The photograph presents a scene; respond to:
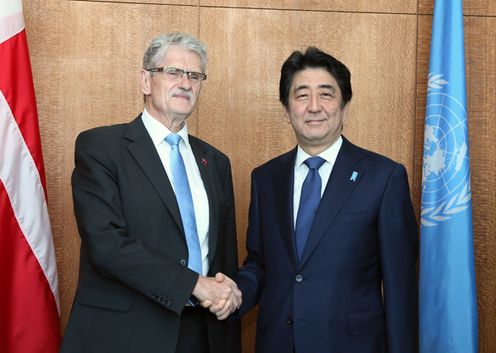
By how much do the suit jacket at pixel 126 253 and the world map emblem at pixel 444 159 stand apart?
1.41m

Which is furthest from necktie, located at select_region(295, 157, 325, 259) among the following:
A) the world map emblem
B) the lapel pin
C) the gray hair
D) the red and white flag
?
the red and white flag

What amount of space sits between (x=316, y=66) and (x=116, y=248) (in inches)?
41.8

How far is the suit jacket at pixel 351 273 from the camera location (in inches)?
89.7

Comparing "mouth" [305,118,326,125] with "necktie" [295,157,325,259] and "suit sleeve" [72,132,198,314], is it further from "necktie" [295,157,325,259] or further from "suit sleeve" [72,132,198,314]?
"suit sleeve" [72,132,198,314]

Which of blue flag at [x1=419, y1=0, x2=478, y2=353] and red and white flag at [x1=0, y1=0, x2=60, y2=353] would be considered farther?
blue flag at [x1=419, y1=0, x2=478, y2=353]

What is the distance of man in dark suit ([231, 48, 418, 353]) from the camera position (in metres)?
2.28

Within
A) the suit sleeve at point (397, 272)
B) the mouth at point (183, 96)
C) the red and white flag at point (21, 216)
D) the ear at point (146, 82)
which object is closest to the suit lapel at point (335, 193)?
the suit sleeve at point (397, 272)

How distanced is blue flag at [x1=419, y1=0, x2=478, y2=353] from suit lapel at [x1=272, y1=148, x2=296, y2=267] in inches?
40.2

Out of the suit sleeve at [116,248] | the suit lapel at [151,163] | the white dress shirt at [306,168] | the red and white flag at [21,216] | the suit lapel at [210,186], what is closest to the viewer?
the suit sleeve at [116,248]

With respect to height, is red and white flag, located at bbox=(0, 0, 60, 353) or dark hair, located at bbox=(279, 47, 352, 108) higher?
dark hair, located at bbox=(279, 47, 352, 108)

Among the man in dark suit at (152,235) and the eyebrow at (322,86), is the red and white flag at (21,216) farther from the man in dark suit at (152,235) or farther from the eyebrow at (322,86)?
the eyebrow at (322,86)

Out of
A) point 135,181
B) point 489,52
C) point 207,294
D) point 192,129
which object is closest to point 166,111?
point 135,181

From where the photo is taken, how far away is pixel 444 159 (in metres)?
3.25

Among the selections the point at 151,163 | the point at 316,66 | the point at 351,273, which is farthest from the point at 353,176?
the point at 151,163
